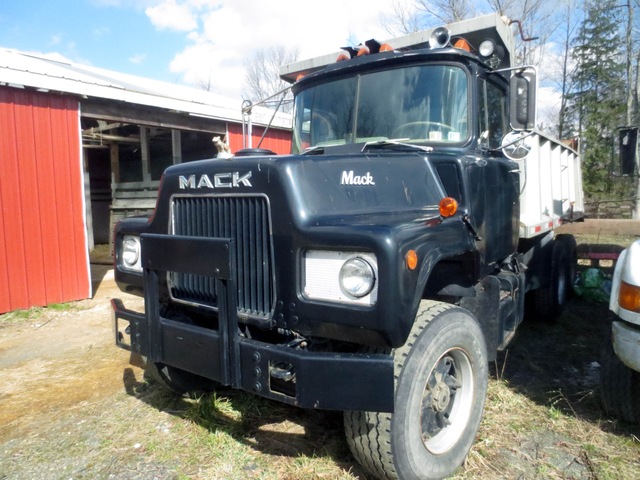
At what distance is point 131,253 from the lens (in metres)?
3.25

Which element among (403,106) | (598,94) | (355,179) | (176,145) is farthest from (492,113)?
(598,94)

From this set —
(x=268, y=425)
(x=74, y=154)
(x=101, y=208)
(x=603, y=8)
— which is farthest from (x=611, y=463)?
(x=603, y=8)

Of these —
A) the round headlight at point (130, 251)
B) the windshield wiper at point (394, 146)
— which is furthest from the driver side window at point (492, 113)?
the round headlight at point (130, 251)

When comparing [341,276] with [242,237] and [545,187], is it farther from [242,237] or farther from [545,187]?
[545,187]

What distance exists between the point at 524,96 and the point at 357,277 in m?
1.99

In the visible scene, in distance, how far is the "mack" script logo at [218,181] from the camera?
8.21 ft

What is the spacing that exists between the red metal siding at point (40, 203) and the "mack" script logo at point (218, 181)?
5097mm

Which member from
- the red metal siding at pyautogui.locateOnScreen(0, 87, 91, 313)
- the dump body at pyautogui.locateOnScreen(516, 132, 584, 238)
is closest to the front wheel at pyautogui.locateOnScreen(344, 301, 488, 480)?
the dump body at pyautogui.locateOnScreen(516, 132, 584, 238)

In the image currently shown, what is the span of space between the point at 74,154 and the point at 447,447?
687cm

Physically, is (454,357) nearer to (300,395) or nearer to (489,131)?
(300,395)

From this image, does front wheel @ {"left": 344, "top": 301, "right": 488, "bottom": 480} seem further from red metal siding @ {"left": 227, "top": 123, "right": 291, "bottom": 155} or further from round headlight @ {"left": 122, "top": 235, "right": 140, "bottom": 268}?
red metal siding @ {"left": 227, "top": 123, "right": 291, "bottom": 155}

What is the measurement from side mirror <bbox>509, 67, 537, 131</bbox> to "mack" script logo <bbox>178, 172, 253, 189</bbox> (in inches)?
76.7

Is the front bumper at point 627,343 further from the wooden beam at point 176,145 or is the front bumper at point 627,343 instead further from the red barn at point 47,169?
the wooden beam at point 176,145

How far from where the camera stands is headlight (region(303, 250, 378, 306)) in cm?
214
